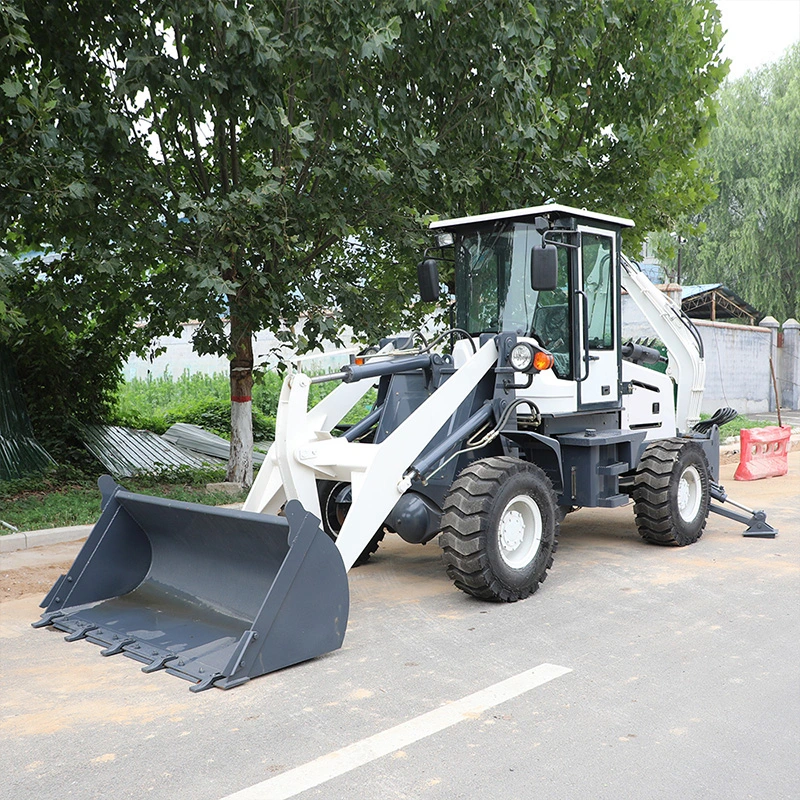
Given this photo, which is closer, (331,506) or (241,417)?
(331,506)

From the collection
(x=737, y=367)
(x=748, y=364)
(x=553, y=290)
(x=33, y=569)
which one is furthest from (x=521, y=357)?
(x=748, y=364)

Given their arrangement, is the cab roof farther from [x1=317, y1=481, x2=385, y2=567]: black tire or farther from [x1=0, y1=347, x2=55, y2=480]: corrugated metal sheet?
[x1=0, y1=347, x2=55, y2=480]: corrugated metal sheet

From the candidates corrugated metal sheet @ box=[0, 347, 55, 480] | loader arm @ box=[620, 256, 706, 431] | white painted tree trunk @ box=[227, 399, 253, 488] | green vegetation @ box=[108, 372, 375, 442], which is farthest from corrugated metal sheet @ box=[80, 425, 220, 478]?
loader arm @ box=[620, 256, 706, 431]

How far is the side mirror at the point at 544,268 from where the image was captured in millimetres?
6539

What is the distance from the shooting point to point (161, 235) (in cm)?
912

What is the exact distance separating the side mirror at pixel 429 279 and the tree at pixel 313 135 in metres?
1.71

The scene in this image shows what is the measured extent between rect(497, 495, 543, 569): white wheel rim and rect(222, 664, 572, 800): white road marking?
1.41 meters

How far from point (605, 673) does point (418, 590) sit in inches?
82.8

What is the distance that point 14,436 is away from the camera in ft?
36.8

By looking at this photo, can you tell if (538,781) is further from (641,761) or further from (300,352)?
(300,352)

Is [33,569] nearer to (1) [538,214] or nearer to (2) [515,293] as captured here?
(2) [515,293]

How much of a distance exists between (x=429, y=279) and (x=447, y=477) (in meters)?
1.98

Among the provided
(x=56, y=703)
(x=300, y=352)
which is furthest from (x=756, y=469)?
(x=56, y=703)

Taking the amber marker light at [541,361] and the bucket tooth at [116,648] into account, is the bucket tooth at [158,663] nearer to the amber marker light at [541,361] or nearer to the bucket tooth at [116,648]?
the bucket tooth at [116,648]
